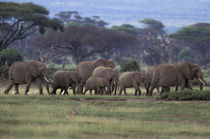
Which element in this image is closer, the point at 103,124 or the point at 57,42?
the point at 103,124

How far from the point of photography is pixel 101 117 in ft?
48.2

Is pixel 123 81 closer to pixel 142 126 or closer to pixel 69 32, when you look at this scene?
pixel 142 126

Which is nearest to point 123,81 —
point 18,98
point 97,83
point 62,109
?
point 97,83

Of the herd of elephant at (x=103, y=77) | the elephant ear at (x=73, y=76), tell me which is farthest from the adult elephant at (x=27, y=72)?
the elephant ear at (x=73, y=76)

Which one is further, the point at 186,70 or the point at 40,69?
the point at 186,70

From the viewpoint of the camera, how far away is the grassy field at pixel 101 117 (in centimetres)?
1212

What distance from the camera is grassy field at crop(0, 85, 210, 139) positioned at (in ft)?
39.8

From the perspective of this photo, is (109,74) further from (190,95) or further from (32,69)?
(190,95)

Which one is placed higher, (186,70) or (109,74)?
(186,70)

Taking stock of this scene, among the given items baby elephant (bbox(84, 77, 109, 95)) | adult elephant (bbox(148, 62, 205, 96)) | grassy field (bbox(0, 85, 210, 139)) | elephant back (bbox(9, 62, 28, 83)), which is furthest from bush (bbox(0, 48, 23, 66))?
grassy field (bbox(0, 85, 210, 139))

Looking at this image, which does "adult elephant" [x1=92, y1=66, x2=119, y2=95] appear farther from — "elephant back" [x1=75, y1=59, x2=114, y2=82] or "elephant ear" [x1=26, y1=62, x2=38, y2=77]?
"elephant ear" [x1=26, y1=62, x2=38, y2=77]

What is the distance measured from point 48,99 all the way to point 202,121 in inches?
234

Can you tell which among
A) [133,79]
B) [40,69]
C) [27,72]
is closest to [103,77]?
[133,79]

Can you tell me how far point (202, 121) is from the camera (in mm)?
14539
